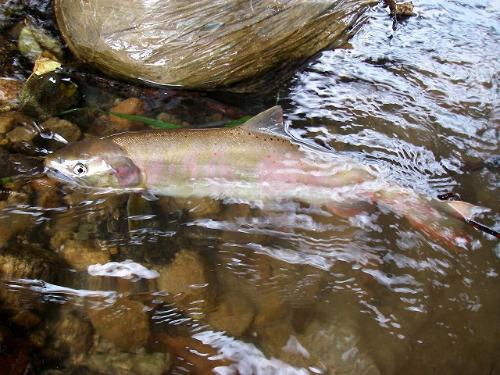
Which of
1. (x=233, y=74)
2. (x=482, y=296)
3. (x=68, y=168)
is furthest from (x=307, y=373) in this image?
(x=233, y=74)

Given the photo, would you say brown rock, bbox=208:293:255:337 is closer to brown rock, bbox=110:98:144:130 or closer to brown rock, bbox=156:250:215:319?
brown rock, bbox=156:250:215:319

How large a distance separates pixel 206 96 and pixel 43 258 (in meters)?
Result: 2.05

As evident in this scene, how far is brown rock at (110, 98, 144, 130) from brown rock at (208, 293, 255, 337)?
187 cm

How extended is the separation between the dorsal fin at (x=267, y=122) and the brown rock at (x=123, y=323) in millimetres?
1554

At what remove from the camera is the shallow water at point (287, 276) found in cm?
249

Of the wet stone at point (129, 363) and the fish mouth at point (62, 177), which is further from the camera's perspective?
the fish mouth at point (62, 177)

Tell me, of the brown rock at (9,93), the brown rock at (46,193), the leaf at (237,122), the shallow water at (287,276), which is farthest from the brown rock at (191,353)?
the brown rock at (9,93)

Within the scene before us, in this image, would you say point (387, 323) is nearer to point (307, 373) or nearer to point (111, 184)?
point (307, 373)

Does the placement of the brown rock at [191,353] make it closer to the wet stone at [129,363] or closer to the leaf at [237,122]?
the wet stone at [129,363]

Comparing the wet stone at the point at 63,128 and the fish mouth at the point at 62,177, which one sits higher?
the wet stone at the point at 63,128

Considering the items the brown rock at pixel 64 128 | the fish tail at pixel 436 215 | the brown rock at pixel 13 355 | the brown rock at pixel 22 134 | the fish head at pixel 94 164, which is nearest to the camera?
the brown rock at pixel 13 355

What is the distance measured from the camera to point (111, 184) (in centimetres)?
329

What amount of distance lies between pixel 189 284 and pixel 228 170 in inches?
36.8

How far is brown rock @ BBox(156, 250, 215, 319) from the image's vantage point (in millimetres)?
2707
